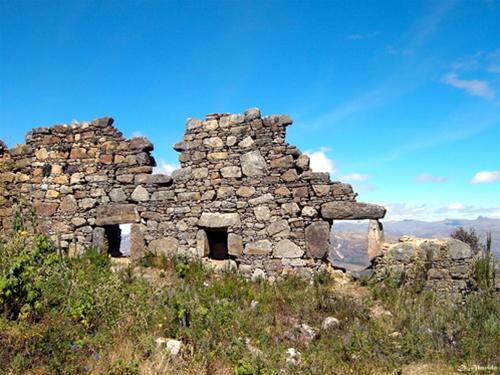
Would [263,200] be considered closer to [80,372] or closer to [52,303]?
[52,303]

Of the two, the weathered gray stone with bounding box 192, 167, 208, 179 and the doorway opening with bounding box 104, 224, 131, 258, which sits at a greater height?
the weathered gray stone with bounding box 192, 167, 208, 179

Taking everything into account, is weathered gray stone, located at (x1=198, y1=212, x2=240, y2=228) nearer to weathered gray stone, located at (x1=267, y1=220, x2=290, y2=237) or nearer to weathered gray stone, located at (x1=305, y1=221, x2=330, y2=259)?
weathered gray stone, located at (x1=267, y1=220, x2=290, y2=237)

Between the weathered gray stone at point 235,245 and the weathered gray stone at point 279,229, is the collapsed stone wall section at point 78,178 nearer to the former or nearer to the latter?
the weathered gray stone at point 235,245

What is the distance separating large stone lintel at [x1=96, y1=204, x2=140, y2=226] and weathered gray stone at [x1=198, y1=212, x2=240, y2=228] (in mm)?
1717

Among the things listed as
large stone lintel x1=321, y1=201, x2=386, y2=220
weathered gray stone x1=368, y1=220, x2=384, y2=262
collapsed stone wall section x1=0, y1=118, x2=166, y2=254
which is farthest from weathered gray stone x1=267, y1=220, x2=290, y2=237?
collapsed stone wall section x1=0, y1=118, x2=166, y2=254

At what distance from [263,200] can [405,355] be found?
4.20m

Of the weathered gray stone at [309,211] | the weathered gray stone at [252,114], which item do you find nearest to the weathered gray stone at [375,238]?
the weathered gray stone at [309,211]

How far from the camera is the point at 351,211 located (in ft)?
25.5

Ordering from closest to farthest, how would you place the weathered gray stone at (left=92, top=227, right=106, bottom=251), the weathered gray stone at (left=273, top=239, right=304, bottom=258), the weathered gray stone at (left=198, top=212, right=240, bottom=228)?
the weathered gray stone at (left=273, top=239, right=304, bottom=258) < the weathered gray stone at (left=198, top=212, right=240, bottom=228) < the weathered gray stone at (left=92, top=227, right=106, bottom=251)

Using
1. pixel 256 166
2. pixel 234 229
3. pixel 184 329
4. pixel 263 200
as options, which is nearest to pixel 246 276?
pixel 234 229

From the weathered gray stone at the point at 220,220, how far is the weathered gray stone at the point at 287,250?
104cm

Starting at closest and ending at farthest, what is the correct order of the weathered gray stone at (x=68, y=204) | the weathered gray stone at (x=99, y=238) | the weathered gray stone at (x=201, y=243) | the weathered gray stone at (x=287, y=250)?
the weathered gray stone at (x=287, y=250), the weathered gray stone at (x=201, y=243), the weathered gray stone at (x=99, y=238), the weathered gray stone at (x=68, y=204)

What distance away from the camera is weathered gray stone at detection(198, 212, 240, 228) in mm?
8500

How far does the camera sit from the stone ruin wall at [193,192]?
811 centimetres
